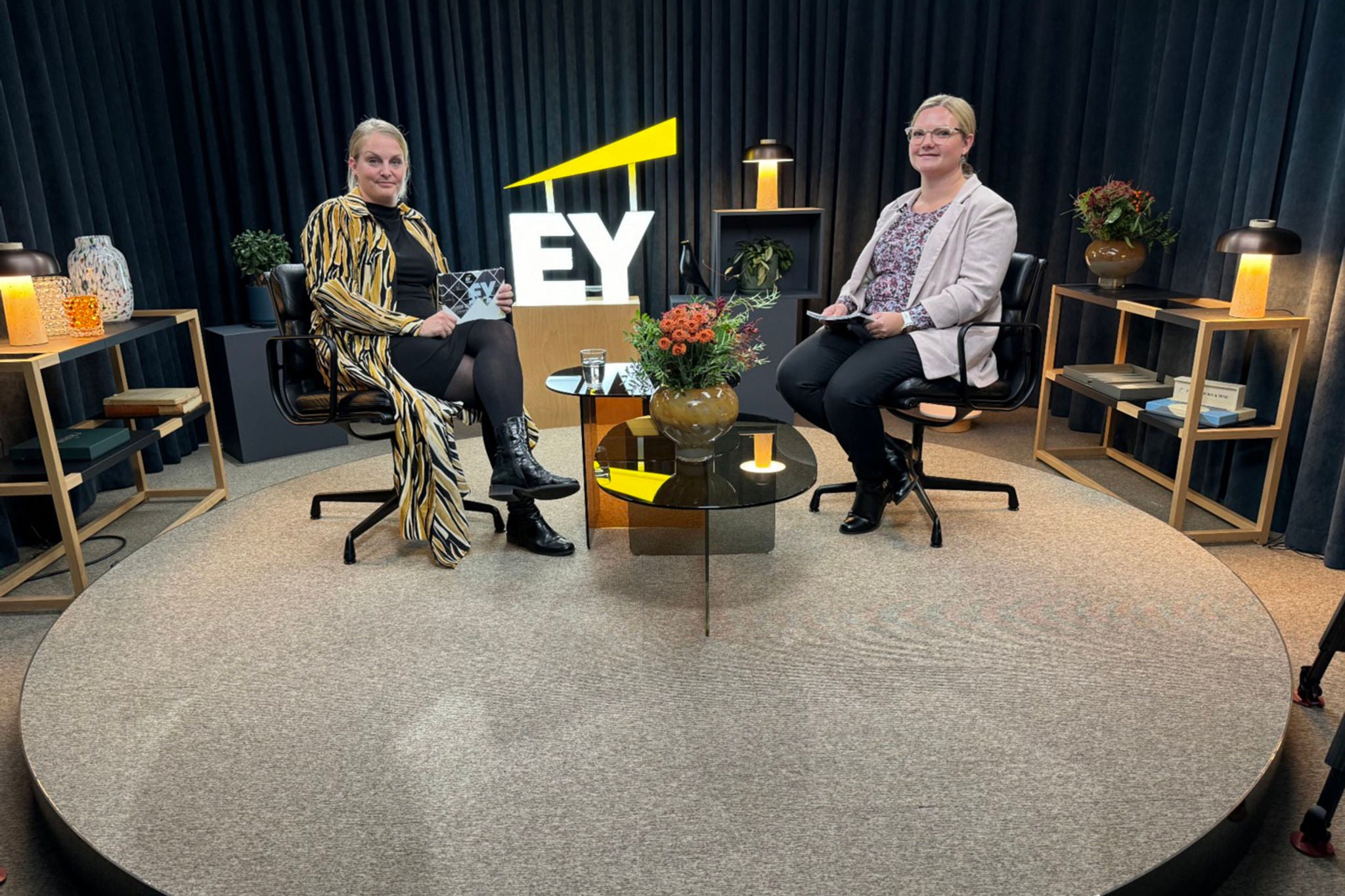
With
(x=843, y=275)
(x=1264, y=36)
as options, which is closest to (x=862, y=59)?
(x=843, y=275)

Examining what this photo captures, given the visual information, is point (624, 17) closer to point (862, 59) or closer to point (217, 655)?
point (862, 59)

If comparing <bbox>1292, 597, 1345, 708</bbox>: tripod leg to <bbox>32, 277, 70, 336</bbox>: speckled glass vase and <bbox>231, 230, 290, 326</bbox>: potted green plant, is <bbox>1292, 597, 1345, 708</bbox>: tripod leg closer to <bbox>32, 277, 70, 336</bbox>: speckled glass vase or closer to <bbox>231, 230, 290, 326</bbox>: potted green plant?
<bbox>32, 277, 70, 336</bbox>: speckled glass vase

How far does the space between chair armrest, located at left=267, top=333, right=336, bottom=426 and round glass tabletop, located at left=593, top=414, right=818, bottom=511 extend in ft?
2.65

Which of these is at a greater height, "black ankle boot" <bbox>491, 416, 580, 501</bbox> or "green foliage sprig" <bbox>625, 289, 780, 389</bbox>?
"green foliage sprig" <bbox>625, 289, 780, 389</bbox>

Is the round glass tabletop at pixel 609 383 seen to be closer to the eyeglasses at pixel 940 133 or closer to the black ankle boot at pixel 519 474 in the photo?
the black ankle boot at pixel 519 474

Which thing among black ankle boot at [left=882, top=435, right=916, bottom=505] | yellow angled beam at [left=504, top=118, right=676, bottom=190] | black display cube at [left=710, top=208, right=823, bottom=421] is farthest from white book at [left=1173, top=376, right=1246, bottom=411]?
yellow angled beam at [left=504, top=118, right=676, bottom=190]

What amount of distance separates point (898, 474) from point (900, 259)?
2.26 ft

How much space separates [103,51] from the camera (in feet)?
12.0

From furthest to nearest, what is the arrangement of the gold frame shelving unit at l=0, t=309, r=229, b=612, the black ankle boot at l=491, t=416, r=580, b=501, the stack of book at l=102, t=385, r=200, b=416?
the stack of book at l=102, t=385, r=200, b=416
the black ankle boot at l=491, t=416, r=580, b=501
the gold frame shelving unit at l=0, t=309, r=229, b=612

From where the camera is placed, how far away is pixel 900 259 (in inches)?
113

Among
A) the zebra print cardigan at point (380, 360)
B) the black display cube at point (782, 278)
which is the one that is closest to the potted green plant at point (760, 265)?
the black display cube at point (782, 278)

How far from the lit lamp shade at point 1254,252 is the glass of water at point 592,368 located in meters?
1.94

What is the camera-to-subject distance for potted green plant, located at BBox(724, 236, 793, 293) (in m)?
4.24

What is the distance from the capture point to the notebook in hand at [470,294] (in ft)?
9.39
